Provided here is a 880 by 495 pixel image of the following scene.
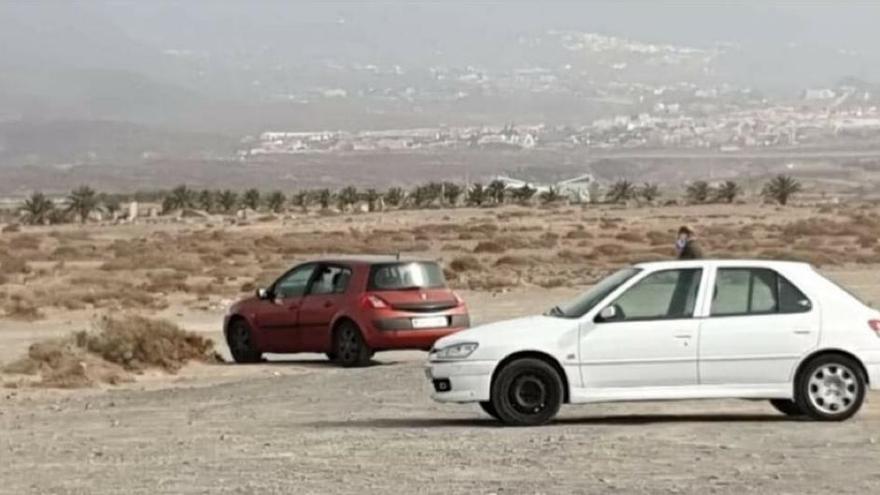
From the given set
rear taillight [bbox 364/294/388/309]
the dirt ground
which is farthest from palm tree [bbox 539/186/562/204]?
the dirt ground

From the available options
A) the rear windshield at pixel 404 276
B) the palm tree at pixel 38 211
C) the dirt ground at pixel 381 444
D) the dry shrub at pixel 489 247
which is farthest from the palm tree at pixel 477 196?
the dirt ground at pixel 381 444

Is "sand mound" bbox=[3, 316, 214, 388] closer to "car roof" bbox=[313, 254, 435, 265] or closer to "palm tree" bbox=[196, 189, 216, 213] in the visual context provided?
"car roof" bbox=[313, 254, 435, 265]

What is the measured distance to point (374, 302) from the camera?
26.5 metres

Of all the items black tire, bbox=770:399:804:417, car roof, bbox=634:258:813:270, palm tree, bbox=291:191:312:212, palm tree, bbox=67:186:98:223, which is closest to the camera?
car roof, bbox=634:258:813:270

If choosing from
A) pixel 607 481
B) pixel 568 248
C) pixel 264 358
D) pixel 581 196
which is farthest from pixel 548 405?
pixel 581 196

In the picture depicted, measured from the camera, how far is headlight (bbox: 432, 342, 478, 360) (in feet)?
56.8

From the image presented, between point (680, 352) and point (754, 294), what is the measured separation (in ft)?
2.93

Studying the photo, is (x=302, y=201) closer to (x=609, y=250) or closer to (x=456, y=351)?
(x=609, y=250)

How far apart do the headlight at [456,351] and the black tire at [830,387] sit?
9.31ft

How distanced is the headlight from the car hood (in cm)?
4

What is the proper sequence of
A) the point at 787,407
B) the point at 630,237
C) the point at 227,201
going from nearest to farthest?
the point at 787,407 < the point at 630,237 < the point at 227,201

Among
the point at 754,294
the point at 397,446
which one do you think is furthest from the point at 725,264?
the point at 397,446

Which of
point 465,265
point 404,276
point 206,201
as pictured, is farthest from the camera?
point 206,201

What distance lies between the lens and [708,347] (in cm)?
1722
